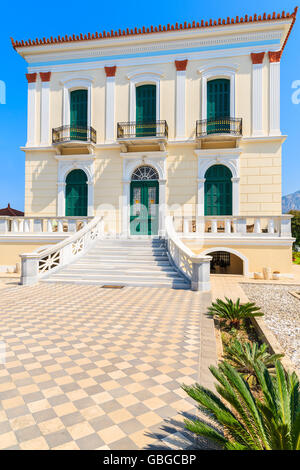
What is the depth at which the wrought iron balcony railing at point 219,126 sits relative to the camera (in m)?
14.5

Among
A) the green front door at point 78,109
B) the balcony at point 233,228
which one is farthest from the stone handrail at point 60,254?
the green front door at point 78,109

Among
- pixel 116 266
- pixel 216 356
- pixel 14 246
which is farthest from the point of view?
pixel 14 246

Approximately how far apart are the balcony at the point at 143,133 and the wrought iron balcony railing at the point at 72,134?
62.6 inches

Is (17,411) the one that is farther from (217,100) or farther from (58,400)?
(217,100)

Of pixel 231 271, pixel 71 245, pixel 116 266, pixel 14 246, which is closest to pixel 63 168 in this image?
pixel 14 246

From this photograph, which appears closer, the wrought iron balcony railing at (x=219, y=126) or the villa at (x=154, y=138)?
the villa at (x=154, y=138)

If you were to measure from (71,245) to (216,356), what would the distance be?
852 cm

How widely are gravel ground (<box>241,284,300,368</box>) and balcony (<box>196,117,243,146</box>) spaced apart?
7.57 meters

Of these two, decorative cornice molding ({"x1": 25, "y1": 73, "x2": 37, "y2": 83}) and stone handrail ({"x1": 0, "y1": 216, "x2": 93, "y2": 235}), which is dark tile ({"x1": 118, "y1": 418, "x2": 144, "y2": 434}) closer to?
stone handrail ({"x1": 0, "y1": 216, "x2": 93, "y2": 235})

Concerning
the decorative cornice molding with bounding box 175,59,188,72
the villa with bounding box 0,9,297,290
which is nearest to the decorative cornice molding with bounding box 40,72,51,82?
the villa with bounding box 0,9,297,290

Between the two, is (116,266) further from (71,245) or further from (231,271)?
(231,271)

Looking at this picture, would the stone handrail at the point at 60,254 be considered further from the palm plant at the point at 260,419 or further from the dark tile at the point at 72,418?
the palm plant at the point at 260,419
